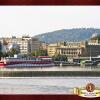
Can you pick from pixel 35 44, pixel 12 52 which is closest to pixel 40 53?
pixel 35 44

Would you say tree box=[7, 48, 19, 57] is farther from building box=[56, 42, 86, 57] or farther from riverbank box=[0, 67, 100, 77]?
building box=[56, 42, 86, 57]

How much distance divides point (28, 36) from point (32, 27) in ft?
0.22

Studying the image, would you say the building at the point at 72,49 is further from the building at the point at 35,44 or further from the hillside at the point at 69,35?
the building at the point at 35,44

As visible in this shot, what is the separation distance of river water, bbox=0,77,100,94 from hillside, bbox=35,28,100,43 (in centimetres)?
26

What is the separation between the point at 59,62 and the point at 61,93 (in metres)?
0.21

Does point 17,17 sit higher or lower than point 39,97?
higher

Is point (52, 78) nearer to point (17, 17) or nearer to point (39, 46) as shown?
point (39, 46)

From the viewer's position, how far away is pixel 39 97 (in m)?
3.44

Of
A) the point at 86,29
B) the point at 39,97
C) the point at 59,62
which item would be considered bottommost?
the point at 39,97

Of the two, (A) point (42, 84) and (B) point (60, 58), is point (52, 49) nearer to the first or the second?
(B) point (60, 58)

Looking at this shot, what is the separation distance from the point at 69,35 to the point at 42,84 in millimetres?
377

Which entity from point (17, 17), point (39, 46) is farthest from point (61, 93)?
point (17, 17)

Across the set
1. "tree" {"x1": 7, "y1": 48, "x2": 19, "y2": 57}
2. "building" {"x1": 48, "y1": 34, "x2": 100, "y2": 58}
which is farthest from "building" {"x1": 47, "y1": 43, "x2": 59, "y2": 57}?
"tree" {"x1": 7, "y1": 48, "x2": 19, "y2": 57}

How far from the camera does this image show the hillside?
3.45 m
